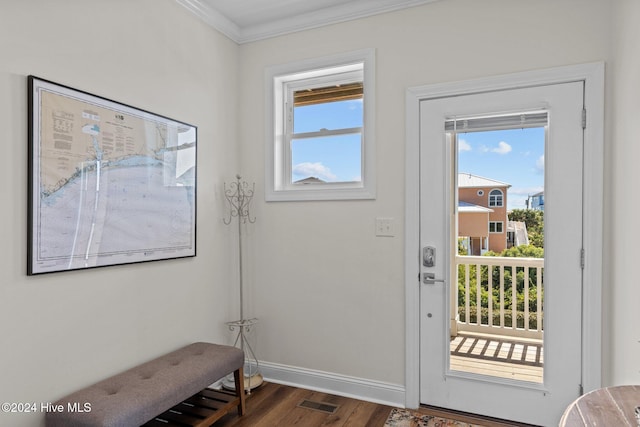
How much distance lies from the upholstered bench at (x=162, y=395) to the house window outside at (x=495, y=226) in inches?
66.5

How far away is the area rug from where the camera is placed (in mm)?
2324

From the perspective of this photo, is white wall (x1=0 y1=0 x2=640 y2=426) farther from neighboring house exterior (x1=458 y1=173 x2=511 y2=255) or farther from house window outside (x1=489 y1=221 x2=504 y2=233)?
house window outside (x1=489 y1=221 x2=504 y2=233)

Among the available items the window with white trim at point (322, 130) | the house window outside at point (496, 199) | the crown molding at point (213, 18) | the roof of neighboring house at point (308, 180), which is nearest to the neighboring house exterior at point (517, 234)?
the house window outside at point (496, 199)

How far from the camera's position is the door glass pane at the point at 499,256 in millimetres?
2291

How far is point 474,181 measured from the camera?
2.42 meters

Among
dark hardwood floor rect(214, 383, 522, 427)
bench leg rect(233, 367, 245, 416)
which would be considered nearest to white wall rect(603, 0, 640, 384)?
dark hardwood floor rect(214, 383, 522, 427)

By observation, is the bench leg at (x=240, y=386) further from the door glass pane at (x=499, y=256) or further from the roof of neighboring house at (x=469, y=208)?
the roof of neighboring house at (x=469, y=208)

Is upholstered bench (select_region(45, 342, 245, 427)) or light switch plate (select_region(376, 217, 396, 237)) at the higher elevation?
light switch plate (select_region(376, 217, 396, 237))

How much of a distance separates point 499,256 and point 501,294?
0.72ft

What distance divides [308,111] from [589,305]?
7.13ft

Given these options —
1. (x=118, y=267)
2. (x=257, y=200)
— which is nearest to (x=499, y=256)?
(x=257, y=200)

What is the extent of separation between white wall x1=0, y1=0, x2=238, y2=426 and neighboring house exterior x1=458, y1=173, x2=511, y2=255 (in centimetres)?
166

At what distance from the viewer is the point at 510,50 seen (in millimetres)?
2316

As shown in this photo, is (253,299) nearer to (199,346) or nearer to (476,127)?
(199,346)
